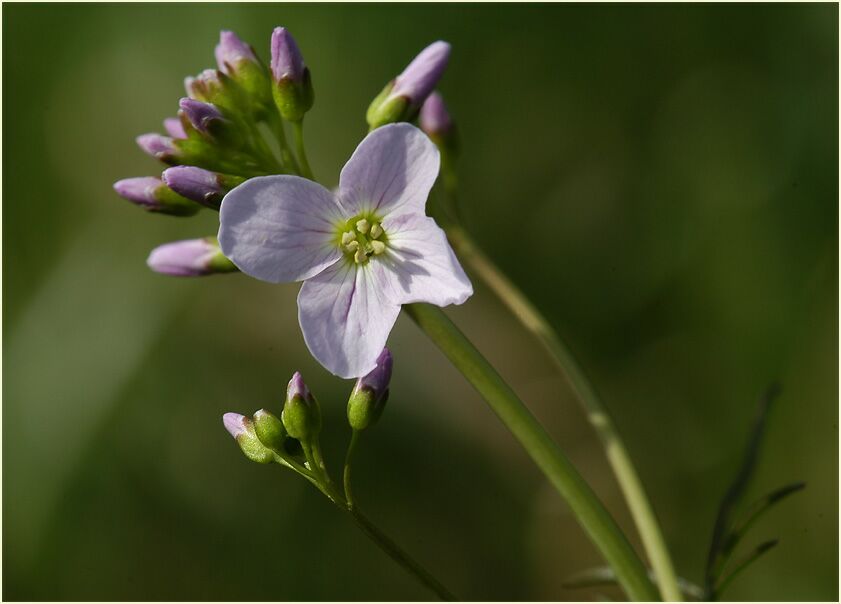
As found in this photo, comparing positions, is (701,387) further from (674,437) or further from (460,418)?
(460,418)

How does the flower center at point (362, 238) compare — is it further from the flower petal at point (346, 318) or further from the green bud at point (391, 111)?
the green bud at point (391, 111)

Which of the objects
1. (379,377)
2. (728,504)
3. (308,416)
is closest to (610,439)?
(728,504)

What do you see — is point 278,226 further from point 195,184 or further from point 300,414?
point 300,414

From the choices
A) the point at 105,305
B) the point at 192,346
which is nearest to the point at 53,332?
the point at 105,305

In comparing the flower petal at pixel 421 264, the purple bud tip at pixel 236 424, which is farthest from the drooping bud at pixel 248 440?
the flower petal at pixel 421 264

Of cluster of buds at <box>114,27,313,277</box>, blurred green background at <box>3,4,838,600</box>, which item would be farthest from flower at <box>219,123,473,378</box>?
blurred green background at <box>3,4,838,600</box>

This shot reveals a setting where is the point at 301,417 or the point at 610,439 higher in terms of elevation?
the point at 301,417
